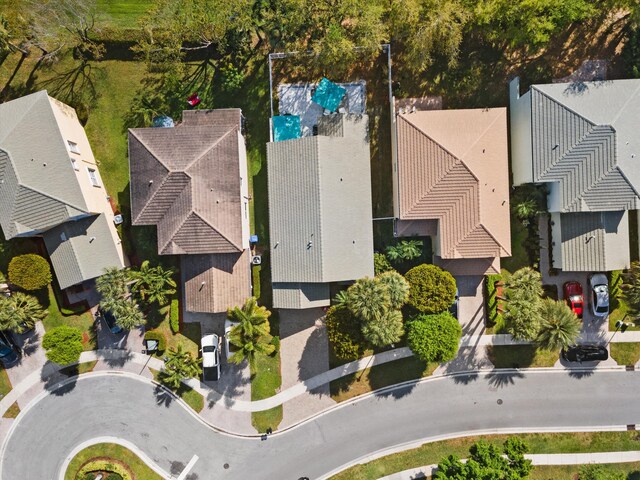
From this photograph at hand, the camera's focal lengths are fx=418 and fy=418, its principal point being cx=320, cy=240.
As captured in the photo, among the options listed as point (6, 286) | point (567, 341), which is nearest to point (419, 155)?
point (567, 341)

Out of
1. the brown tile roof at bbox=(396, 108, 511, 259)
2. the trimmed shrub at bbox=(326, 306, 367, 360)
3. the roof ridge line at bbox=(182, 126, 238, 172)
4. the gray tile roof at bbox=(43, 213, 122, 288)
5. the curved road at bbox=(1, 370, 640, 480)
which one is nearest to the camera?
the roof ridge line at bbox=(182, 126, 238, 172)

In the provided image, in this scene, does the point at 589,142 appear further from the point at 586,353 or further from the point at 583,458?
the point at 583,458

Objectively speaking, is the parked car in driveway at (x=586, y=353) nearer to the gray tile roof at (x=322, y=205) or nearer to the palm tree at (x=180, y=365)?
the gray tile roof at (x=322, y=205)

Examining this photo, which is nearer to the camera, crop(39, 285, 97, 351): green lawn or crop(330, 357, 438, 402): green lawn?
crop(39, 285, 97, 351): green lawn

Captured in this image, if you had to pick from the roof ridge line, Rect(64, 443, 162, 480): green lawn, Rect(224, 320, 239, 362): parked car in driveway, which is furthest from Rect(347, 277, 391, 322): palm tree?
Rect(64, 443, 162, 480): green lawn

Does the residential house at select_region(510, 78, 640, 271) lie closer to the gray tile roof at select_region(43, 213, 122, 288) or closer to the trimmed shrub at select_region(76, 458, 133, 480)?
the gray tile roof at select_region(43, 213, 122, 288)

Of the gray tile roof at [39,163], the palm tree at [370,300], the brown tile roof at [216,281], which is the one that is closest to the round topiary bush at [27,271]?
the gray tile roof at [39,163]
